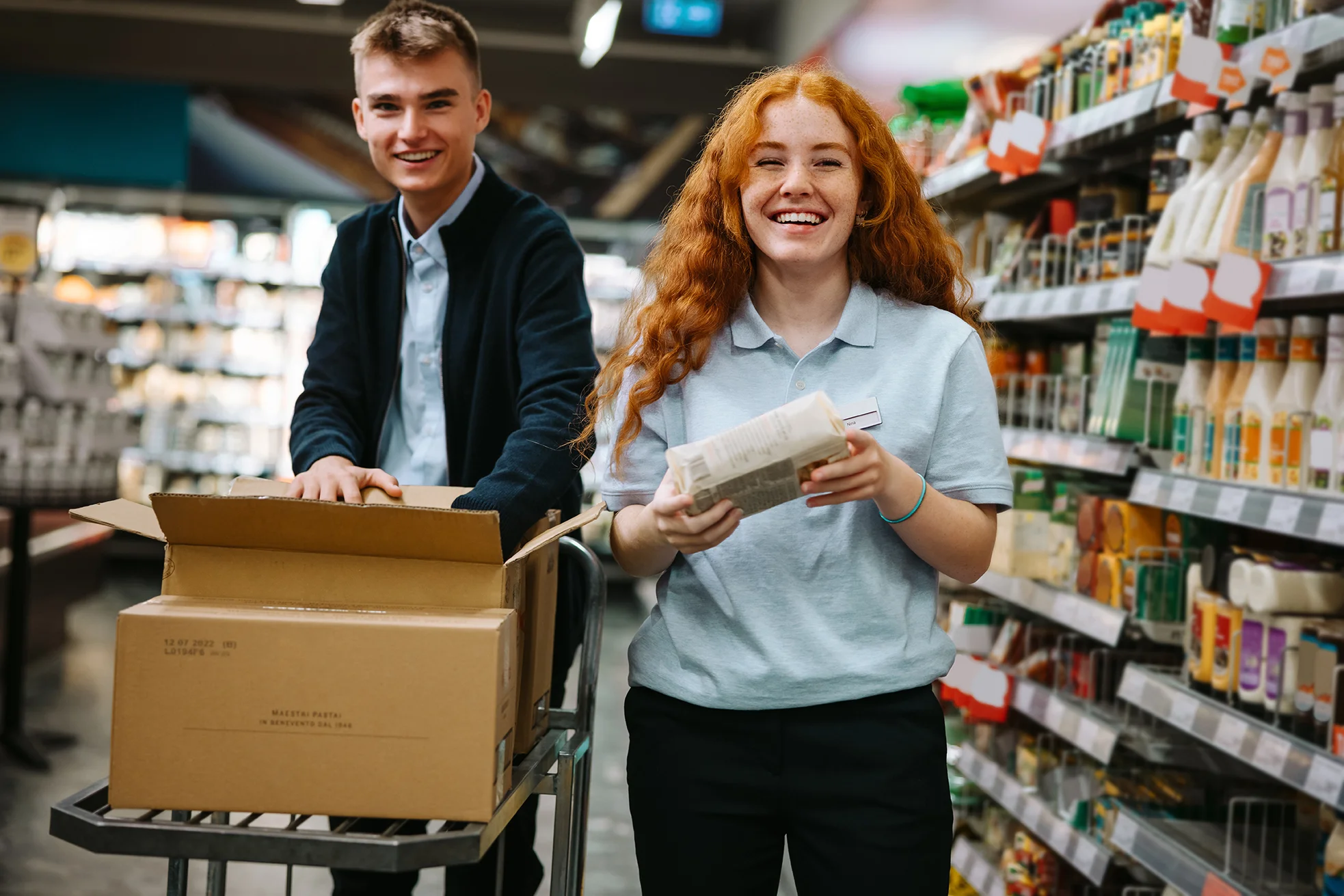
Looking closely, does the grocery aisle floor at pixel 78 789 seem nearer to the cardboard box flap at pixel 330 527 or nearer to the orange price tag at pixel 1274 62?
the cardboard box flap at pixel 330 527

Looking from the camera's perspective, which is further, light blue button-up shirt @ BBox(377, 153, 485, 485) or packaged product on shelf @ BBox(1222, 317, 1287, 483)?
packaged product on shelf @ BBox(1222, 317, 1287, 483)

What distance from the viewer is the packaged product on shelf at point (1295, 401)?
2.08 meters

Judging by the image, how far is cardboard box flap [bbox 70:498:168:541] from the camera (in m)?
1.43

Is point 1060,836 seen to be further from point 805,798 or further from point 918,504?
point 918,504

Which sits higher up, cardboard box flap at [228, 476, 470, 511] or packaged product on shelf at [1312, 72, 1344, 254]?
packaged product on shelf at [1312, 72, 1344, 254]

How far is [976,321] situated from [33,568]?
17.3 feet

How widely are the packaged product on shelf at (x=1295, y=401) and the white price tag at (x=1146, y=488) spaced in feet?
0.89

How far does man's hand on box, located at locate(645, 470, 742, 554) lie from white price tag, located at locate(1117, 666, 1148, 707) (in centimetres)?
136

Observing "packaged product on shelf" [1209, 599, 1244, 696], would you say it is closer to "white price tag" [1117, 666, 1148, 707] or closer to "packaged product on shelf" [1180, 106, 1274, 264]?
"white price tag" [1117, 666, 1148, 707]

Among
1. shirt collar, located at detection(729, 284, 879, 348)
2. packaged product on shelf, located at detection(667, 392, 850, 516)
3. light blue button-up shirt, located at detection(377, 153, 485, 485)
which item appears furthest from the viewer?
light blue button-up shirt, located at detection(377, 153, 485, 485)

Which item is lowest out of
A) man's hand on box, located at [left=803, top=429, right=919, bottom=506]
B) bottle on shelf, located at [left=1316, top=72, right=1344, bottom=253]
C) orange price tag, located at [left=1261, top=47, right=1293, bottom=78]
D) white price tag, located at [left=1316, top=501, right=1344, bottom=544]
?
white price tag, located at [left=1316, top=501, right=1344, bottom=544]

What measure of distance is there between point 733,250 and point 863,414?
287 millimetres

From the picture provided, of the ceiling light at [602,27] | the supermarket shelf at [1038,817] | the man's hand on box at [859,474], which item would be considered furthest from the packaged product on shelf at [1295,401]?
the ceiling light at [602,27]

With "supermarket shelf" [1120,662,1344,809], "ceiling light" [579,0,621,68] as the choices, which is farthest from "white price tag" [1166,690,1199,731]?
"ceiling light" [579,0,621,68]
